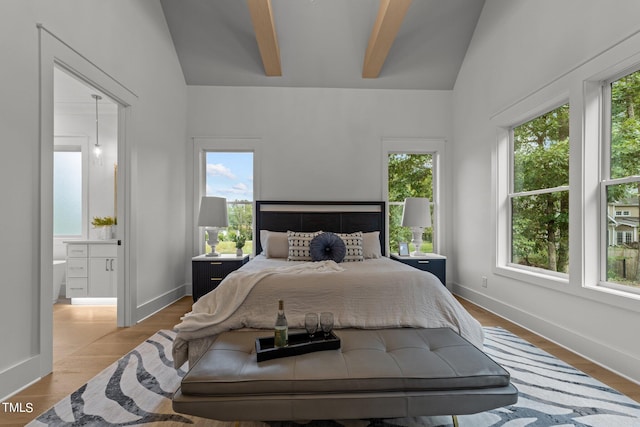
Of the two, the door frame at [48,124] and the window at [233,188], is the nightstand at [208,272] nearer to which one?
the window at [233,188]

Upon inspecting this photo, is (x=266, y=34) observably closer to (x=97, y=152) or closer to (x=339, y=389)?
(x=97, y=152)

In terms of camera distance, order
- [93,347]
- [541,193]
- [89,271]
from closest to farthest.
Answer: [93,347] < [541,193] < [89,271]

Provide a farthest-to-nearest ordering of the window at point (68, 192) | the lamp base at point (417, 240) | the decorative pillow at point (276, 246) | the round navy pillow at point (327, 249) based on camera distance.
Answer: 1. the window at point (68, 192)
2. the lamp base at point (417, 240)
3. the decorative pillow at point (276, 246)
4. the round navy pillow at point (327, 249)

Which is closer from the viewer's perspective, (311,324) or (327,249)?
(311,324)

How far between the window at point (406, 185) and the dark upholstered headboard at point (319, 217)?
0.26 meters

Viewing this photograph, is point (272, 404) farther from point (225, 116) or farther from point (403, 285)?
point (225, 116)

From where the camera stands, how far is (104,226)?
4.86m

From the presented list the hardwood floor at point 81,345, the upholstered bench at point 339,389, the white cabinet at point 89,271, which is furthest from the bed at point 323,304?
the white cabinet at point 89,271

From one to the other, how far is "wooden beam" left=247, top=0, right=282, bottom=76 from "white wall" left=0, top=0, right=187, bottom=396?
1.25 meters

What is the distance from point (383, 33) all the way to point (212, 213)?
9.71ft

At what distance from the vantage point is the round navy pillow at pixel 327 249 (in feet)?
12.5

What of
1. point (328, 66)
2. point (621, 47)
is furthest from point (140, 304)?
point (621, 47)

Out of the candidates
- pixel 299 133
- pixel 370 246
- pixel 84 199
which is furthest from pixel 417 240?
pixel 84 199

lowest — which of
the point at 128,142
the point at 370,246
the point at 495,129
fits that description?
the point at 370,246
